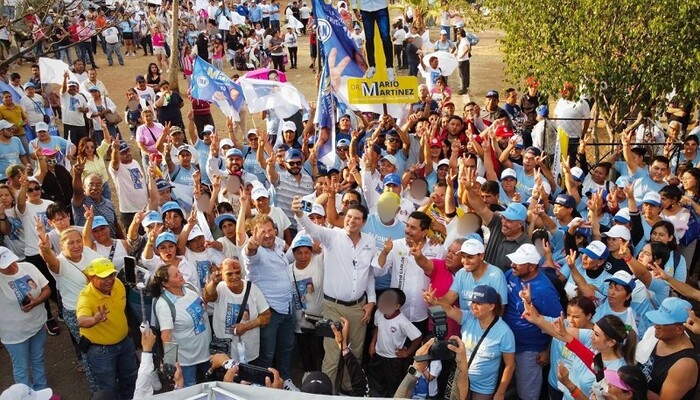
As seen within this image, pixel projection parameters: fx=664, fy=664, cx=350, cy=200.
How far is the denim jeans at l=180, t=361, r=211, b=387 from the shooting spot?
18.7 ft

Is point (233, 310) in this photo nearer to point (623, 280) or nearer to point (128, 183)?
point (623, 280)

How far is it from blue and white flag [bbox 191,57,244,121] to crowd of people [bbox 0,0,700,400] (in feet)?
6.77

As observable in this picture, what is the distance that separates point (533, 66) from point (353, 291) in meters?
5.34

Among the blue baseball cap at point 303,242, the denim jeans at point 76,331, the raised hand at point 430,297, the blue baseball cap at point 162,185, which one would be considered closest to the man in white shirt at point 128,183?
the blue baseball cap at point 162,185

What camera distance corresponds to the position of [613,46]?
355 inches

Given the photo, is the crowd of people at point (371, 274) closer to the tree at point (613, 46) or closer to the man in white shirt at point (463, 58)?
the tree at point (613, 46)

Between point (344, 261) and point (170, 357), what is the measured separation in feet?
6.69

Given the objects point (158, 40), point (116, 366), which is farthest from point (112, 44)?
point (116, 366)

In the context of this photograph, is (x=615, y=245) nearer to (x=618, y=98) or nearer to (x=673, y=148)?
(x=618, y=98)

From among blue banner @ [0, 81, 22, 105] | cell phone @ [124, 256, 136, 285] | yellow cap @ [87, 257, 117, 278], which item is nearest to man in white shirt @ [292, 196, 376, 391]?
cell phone @ [124, 256, 136, 285]

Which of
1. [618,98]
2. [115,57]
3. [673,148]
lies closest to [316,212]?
[618,98]

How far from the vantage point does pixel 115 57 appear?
2394 centimetres

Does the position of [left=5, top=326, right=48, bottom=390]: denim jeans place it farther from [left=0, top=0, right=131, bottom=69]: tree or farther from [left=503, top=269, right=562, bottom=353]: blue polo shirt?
[left=503, top=269, right=562, bottom=353]: blue polo shirt

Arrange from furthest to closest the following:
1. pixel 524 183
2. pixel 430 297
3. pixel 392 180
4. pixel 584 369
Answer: pixel 524 183
pixel 392 180
pixel 430 297
pixel 584 369
